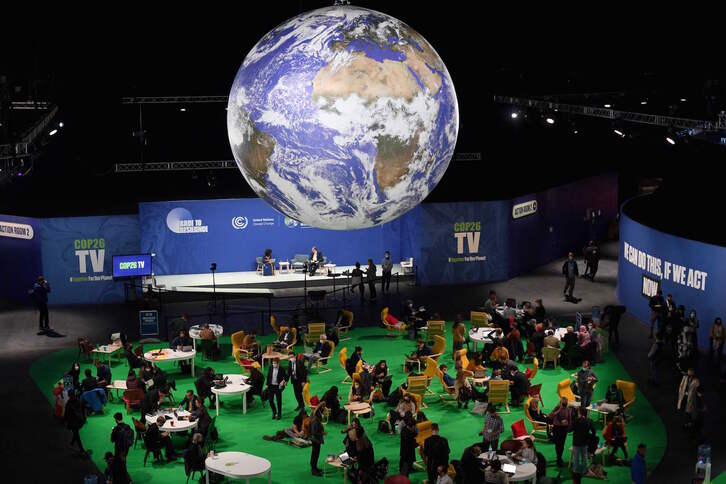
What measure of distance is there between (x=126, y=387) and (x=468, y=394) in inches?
275

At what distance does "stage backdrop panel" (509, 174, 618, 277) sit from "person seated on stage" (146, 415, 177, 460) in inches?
678

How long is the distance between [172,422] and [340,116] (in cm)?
1254

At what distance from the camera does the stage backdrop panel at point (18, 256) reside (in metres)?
28.2

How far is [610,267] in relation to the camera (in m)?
32.8

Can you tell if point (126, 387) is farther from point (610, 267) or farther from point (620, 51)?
point (610, 267)

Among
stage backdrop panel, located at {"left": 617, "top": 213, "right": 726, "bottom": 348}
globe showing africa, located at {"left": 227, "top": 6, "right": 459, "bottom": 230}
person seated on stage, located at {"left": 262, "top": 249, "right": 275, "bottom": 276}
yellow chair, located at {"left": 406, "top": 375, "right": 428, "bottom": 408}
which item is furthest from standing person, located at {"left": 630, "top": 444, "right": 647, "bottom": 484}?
person seated on stage, located at {"left": 262, "top": 249, "right": 275, "bottom": 276}

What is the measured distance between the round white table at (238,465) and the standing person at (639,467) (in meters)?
5.59

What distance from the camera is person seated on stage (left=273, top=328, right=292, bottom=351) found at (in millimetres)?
22094

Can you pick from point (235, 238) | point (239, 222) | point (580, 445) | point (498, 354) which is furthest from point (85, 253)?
point (580, 445)

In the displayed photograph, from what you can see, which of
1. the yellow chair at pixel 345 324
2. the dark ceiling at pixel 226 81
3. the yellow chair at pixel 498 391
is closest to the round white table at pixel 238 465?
the yellow chair at pixel 498 391

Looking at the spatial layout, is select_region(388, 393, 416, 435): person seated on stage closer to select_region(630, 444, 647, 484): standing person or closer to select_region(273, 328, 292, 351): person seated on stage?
select_region(630, 444, 647, 484): standing person

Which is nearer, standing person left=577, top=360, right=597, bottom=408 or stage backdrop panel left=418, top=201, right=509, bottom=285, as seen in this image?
standing person left=577, top=360, right=597, bottom=408

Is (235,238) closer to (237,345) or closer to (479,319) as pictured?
(237,345)

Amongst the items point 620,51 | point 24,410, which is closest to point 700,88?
point 620,51
